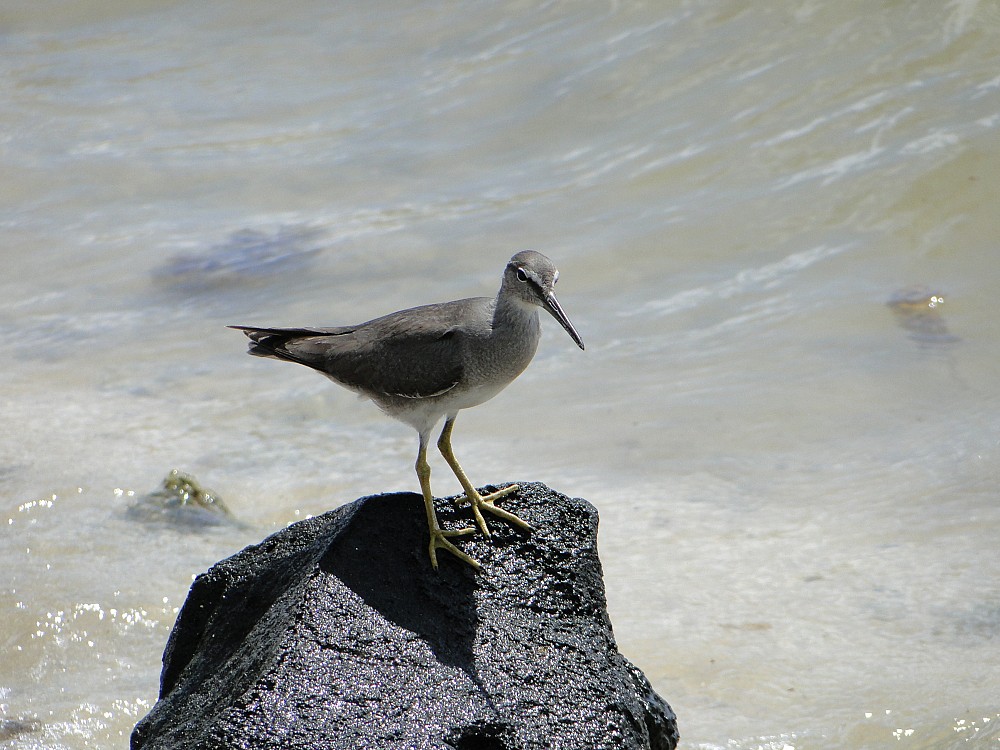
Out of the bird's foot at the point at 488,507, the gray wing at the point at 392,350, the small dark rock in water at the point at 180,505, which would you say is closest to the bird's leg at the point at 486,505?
the bird's foot at the point at 488,507

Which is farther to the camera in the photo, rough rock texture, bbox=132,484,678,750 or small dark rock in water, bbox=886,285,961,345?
small dark rock in water, bbox=886,285,961,345

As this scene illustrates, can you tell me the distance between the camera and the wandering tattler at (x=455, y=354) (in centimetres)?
402

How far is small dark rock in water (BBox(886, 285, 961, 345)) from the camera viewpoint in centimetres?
792

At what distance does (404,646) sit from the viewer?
328 centimetres

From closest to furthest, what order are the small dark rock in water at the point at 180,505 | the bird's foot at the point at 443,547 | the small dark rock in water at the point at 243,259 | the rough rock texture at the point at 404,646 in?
the rough rock texture at the point at 404,646
the bird's foot at the point at 443,547
the small dark rock in water at the point at 180,505
the small dark rock in water at the point at 243,259

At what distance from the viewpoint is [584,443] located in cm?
719

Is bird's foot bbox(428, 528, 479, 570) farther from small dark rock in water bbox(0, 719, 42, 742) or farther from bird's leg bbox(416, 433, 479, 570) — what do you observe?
small dark rock in water bbox(0, 719, 42, 742)

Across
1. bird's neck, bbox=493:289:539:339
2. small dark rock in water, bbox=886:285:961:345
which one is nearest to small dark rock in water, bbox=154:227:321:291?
small dark rock in water, bbox=886:285:961:345

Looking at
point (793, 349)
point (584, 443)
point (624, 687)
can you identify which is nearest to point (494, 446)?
point (584, 443)

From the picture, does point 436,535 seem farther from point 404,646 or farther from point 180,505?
point 180,505

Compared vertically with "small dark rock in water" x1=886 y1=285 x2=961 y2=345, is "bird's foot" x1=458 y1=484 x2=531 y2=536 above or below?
above

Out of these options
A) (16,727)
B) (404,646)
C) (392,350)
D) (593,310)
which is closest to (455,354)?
(392,350)

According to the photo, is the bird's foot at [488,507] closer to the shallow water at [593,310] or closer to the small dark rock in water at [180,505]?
the shallow water at [593,310]

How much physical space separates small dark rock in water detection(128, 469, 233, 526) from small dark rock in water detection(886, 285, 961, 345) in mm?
4979
